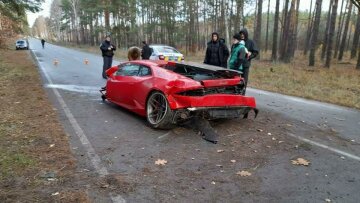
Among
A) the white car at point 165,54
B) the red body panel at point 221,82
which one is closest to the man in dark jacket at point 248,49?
the red body panel at point 221,82

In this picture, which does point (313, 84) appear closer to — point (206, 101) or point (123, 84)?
point (123, 84)

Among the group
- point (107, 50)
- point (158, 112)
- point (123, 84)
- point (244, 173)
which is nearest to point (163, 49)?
point (107, 50)

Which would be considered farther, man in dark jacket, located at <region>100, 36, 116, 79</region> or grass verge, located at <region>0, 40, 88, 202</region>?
man in dark jacket, located at <region>100, 36, 116, 79</region>

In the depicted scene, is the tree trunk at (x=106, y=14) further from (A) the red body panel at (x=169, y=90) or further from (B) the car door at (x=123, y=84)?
(A) the red body panel at (x=169, y=90)

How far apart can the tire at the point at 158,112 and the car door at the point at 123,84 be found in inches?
34.1

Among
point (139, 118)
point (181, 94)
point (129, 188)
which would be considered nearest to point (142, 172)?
point (129, 188)

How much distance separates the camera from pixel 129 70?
8273mm

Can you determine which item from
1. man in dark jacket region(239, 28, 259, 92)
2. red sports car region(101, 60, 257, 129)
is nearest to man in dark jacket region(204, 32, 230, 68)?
man in dark jacket region(239, 28, 259, 92)

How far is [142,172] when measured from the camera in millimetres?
4758

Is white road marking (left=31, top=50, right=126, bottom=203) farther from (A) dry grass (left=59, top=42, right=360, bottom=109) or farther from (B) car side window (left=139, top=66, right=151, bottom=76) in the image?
(A) dry grass (left=59, top=42, right=360, bottom=109)

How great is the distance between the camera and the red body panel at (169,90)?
21.0 feet

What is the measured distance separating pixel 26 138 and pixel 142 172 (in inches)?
104

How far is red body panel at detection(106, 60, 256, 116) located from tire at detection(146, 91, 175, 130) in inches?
4.8

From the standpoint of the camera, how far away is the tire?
6.54 m
